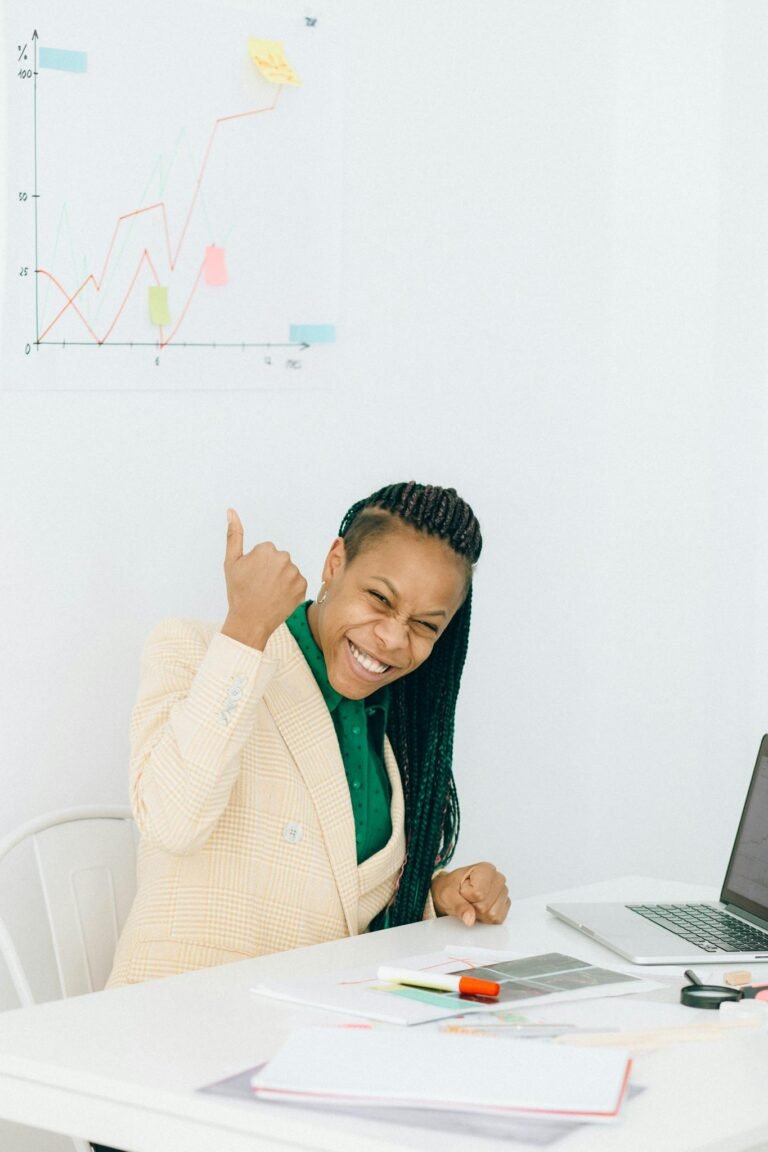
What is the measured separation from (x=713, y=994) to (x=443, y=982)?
277 millimetres

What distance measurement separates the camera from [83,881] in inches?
80.0

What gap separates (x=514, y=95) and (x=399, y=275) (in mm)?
471

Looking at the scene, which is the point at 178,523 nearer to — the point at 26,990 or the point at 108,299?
the point at 108,299

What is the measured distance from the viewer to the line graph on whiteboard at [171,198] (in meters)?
2.12

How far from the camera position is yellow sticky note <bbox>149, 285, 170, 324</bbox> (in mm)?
2279

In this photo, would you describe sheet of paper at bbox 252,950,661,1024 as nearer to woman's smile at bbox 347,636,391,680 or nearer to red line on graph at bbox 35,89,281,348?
woman's smile at bbox 347,636,391,680

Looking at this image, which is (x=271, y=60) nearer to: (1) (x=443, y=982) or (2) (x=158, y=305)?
(2) (x=158, y=305)

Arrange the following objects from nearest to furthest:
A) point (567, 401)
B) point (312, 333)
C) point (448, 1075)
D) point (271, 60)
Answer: point (448, 1075) → point (271, 60) → point (312, 333) → point (567, 401)

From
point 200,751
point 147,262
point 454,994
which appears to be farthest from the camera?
point 147,262

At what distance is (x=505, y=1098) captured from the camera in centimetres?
117

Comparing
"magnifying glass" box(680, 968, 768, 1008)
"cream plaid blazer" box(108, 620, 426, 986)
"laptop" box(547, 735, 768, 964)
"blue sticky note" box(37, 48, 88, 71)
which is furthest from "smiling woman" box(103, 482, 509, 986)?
"blue sticky note" box(37, 48, 88, 71)

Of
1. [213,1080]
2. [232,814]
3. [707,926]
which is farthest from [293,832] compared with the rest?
[213,1080]

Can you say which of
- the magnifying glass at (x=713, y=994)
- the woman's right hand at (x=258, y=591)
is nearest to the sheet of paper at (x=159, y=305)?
the woman's right hand at (x=258, y=591)

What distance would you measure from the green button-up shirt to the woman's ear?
6 centimetres
